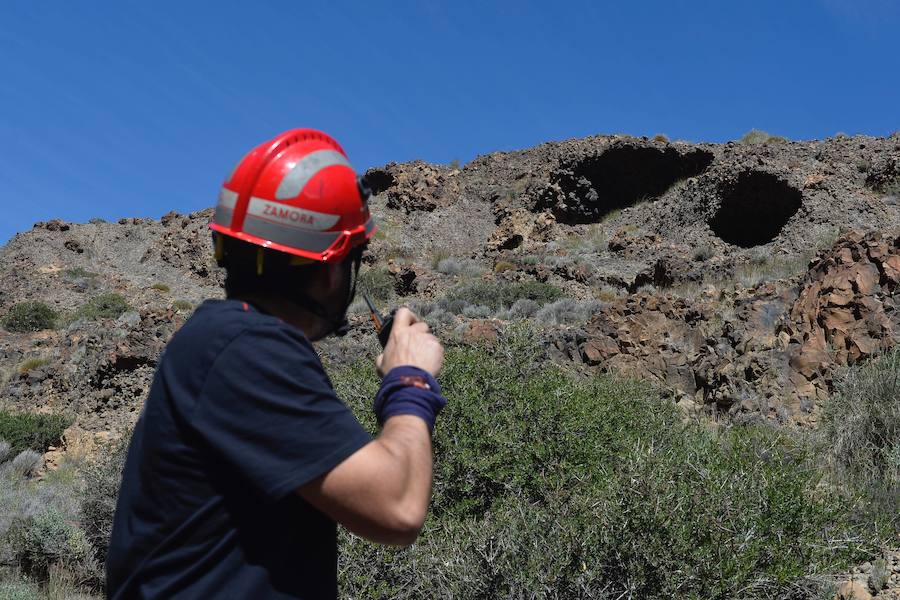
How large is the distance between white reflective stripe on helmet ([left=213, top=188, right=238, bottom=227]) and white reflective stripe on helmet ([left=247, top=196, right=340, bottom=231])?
4 cm

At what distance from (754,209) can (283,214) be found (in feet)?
68.5

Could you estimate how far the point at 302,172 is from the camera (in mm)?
1483

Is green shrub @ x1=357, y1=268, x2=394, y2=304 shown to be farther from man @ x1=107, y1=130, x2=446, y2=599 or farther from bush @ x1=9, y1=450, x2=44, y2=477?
man @ x1=107, y1=130, x2=446, y2=599

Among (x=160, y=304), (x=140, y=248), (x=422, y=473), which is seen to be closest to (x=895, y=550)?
(x=422, y=473)

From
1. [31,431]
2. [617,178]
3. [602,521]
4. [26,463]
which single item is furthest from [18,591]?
[617,178]

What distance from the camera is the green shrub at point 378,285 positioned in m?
18.4

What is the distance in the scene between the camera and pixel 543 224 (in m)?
24.6

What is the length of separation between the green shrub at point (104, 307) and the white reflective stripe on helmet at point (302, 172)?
62.8ft

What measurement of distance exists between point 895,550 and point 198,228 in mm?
26808

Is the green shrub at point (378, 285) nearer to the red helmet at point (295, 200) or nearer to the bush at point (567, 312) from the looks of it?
the bush at point (567, 312)

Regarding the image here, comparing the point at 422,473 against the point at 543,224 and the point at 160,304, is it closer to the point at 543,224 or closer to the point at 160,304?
the point at 160,304

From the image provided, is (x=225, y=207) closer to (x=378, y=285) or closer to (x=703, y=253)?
(x=378, y=285)

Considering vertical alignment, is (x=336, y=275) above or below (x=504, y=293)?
below

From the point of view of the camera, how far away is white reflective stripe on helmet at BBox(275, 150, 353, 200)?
57.7 inches
